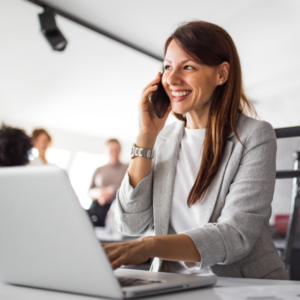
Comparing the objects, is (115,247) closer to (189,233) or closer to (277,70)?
(189,233)

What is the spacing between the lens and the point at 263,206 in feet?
3.07

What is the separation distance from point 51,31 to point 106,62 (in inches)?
75.3

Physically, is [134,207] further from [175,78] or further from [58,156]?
[58,156]

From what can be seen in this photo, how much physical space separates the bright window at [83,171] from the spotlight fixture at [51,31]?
15.9ft

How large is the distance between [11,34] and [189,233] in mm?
4625

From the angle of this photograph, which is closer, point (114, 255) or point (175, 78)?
point (114, 255)

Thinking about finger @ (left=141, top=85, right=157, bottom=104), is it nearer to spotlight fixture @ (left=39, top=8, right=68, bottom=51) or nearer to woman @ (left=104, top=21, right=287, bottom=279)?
woman @ (left=104, top=21, right=287, bottom=279)

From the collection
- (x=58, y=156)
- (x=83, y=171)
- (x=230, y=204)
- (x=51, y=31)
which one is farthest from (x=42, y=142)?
(x=83, y=171)

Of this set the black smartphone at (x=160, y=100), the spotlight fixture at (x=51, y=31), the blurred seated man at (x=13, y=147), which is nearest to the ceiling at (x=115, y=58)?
the spotlight fixture at (x=51, y=31)

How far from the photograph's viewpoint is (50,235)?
522 millimetres

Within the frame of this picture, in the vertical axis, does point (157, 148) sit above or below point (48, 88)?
below

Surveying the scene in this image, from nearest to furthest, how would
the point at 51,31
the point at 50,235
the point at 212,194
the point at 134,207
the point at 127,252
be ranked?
the point at 50,235 < the point at 127,252 < the point at 212,194 < the point at 134,207 < the point at 51,31

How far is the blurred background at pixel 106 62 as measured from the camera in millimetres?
4156

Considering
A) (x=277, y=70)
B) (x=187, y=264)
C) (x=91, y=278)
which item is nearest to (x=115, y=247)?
(x=91, y=278)
